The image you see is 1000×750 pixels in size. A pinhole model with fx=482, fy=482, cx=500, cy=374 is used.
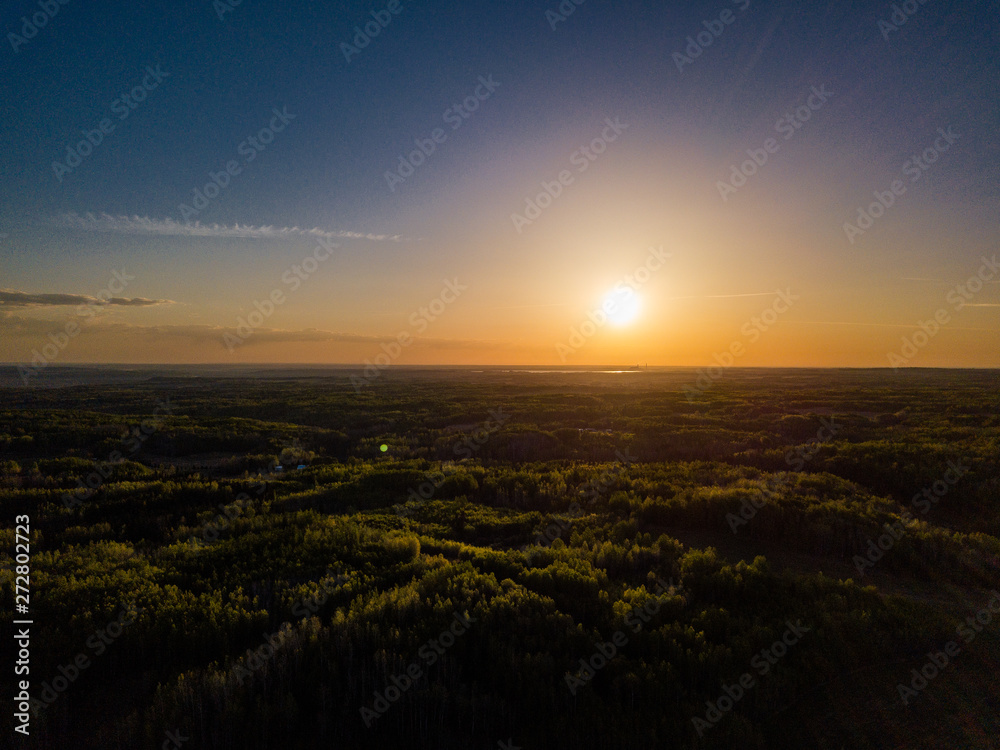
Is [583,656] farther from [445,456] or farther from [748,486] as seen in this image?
[445,456]

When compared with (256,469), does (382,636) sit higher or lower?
higher

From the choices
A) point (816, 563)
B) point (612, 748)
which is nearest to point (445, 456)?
point (816, 563)

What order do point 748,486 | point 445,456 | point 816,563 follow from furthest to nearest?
1. point 445,456
2. point 748,486
3. point 816,563

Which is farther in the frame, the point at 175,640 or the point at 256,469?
the point at 256,469

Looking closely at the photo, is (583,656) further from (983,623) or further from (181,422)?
(181,422)

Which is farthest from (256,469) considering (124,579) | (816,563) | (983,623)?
(983,623)

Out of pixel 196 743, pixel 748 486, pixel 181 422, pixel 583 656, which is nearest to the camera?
pixel 196 743
